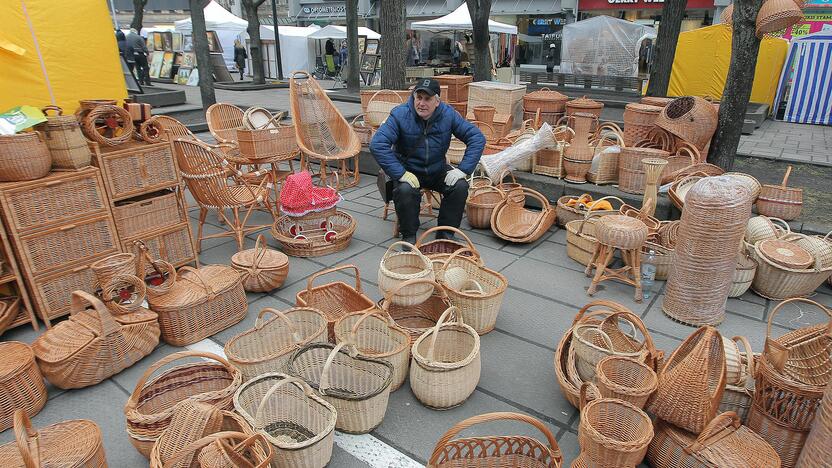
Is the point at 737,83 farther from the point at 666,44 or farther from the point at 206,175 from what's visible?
the point at 206,175

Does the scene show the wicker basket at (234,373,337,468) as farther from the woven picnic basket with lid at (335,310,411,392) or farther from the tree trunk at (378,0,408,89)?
the tree trunk at (378,0,408,89)

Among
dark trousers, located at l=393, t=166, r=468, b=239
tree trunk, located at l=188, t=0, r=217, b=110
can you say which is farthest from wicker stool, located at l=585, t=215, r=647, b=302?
tree trunk, located at l=188, t=0, r=217, b=110

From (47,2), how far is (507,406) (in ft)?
21.5

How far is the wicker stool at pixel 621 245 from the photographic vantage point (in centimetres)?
316

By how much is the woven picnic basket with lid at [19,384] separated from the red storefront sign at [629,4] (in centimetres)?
2140

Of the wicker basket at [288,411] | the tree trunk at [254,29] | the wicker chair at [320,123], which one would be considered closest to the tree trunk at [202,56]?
the wicker chair at [320,123]

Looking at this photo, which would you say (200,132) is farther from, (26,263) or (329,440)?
(329,440)

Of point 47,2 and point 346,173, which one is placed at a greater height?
point 47,2

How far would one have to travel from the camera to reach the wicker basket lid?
321 cm

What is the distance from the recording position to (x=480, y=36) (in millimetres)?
10117

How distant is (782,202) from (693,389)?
9.87 feet

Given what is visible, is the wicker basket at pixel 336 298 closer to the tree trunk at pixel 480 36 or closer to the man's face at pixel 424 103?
the man's face at pixel 424 103

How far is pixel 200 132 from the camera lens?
29.2ft

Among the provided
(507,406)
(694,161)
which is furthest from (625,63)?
(507,406)
